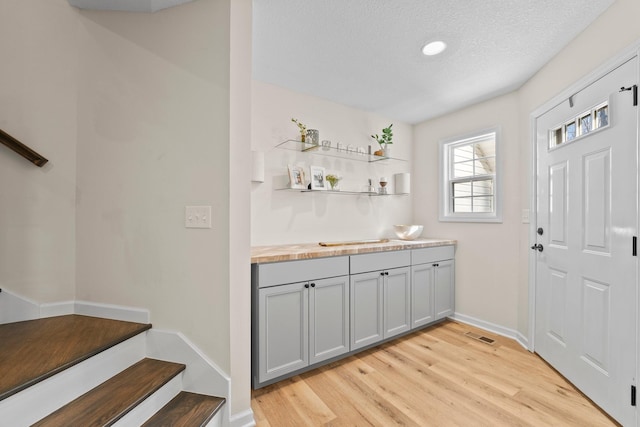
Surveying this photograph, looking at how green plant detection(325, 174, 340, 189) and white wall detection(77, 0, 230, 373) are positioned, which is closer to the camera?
white wall detection(77, 0, 230, 373)

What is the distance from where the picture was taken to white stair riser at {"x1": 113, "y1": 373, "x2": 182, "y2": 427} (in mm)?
1311

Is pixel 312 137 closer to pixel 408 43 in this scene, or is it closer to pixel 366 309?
pixel 408 43

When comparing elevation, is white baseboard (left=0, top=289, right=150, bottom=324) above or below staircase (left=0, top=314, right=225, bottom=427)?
above

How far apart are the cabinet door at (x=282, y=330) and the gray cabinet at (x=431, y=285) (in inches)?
51.9

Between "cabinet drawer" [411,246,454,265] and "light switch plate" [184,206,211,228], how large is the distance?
2.06 metres

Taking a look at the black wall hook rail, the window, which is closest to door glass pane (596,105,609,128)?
the window

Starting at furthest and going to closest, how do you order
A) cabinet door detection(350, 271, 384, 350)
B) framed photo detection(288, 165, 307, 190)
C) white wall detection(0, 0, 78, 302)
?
framed photo detection(288, 165, 307, 190) → cabinet door detection(350, 271, 384, 350) → white wall detection(0, 0, 78, 302)

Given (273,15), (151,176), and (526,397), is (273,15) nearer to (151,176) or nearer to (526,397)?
(151,176)

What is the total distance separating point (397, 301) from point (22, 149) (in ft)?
9.86

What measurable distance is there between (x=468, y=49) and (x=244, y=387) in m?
2.80

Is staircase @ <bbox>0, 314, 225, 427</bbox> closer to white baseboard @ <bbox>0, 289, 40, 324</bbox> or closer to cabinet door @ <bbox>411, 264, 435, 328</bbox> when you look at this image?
white baseboard @ <bbox>0, 289, 40, 324</bbox>

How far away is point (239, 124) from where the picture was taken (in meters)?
1.64

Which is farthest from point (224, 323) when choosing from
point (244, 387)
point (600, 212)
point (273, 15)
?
point (600, 212)

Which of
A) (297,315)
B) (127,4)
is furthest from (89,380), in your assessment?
(127,4)
